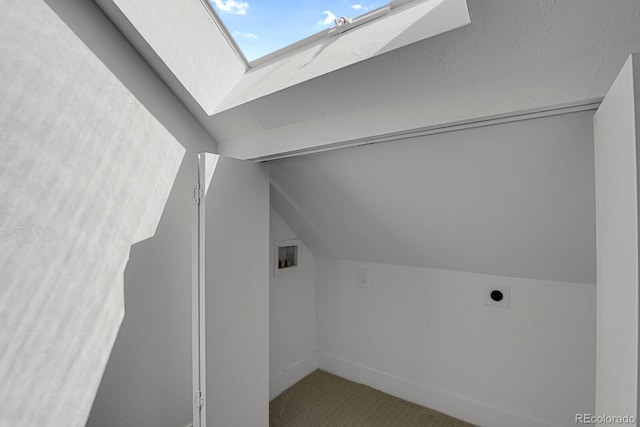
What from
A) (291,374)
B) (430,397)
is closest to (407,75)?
(430,397)

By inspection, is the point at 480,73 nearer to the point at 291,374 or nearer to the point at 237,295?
the point at 237,295

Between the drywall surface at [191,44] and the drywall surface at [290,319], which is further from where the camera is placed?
the drywall surface at [290,319]

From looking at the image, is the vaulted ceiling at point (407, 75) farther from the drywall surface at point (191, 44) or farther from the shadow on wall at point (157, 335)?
the shadow on wall at point (157, 335)

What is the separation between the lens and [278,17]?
58.6 inches

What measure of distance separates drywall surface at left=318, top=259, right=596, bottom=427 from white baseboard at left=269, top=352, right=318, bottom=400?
12 centimetres

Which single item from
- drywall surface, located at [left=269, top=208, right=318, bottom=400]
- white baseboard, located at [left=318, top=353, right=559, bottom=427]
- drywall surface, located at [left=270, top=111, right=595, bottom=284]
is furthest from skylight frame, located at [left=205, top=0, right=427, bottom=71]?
white baseboard, located at [left=318, top=353, right=559, bottom=427]

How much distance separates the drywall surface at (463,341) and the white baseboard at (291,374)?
118 millimetres

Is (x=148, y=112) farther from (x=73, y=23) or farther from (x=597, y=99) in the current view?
(x=597, y=99)

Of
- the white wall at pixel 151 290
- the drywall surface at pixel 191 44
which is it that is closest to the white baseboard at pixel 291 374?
the white wall at pixel 151 290

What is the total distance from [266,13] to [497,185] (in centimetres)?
135

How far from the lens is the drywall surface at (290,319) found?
7.42ft

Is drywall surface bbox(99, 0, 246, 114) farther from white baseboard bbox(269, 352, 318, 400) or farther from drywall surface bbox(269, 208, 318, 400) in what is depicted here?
white baseboard bbox(269, 352, 318, 400)

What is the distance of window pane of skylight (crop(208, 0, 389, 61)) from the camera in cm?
136

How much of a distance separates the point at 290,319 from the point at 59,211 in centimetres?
166
